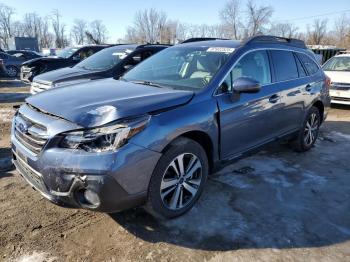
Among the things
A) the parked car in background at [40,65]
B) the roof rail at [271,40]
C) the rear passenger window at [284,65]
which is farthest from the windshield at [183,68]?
the parked car in background at [40,65]

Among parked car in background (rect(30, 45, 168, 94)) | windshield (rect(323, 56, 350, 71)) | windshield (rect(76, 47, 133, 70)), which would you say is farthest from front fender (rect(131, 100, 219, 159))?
windshield (rect(323, 56, 350, 71))

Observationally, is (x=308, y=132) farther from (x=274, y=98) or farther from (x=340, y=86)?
(x=340, y=86)

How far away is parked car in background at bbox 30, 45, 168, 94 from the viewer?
7.37 meters

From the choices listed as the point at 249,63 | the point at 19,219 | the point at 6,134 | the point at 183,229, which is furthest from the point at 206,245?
the point at 6,134

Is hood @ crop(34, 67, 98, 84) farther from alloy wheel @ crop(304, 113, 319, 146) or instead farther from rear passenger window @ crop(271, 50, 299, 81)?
alloy wheel @ crop(304, 113, 319, 146)

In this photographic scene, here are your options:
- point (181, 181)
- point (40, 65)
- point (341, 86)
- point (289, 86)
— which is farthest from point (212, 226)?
point (40, 65)

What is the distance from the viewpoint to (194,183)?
12.0 feet

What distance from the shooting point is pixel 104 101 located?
330 centimetres

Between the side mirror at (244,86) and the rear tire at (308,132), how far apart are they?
6.89 feet

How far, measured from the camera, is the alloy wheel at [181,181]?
3.37 metres

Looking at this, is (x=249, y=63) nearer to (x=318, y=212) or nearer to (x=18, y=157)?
(x=318, y=212)

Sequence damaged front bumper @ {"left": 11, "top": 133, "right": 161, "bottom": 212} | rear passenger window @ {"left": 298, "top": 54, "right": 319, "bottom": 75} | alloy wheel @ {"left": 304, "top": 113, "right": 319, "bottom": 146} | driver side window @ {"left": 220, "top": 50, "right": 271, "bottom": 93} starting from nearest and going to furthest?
damaged front bumper @ {"left": 11, "top": 133, "right": 161, "bottom": 212}, driver side window @ {"left": 220, "top": 50, "right": 271, "bottom": 93}, rear passenger window @ {"left": 298, "top": 54, "right": 319, "bottom": 75}, alloy wheel @ {"left": 304, "top": 113, "right": 319, "bottom": 146}

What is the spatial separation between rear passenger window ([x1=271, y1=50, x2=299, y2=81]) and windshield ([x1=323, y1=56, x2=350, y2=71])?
6.59 metres

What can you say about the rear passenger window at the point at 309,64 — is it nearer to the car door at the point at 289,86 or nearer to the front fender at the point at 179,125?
the car door at the point at 289,86
